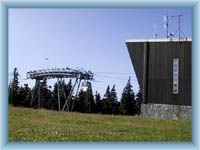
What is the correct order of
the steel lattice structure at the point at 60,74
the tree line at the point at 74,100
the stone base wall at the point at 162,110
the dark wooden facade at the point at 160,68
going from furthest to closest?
the stone base wall at the point at 162,110 < the dark wooden facade at the point at 160,68 < the tree line at the point at 74,100 < the steel lattice structure at the point at 60,74

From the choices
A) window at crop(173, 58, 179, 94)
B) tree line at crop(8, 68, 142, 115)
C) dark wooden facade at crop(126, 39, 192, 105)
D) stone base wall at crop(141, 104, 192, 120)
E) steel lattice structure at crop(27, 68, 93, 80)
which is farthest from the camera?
window at crop(173, 58, 179, 94)

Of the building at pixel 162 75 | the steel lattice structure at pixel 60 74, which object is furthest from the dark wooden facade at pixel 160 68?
the steel lattice structure at pixel 60 74

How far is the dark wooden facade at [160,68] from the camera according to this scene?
21.9 meters

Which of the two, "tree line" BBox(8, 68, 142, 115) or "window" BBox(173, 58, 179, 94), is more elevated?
"window" BBox(173, 58, 179, 94)

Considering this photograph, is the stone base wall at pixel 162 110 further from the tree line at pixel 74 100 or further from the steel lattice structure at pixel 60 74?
the steel lattice structure at pixel 60 74

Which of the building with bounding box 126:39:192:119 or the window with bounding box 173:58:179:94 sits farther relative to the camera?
the window with bounding box 173:58:179:94

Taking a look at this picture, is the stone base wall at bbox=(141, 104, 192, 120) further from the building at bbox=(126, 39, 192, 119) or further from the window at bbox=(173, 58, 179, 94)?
the window at bbox=(173, 58, 179, 94)

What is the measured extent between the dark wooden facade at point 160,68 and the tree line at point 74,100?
917mm

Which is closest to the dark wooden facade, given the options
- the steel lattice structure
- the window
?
the window

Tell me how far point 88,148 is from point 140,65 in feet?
53.4

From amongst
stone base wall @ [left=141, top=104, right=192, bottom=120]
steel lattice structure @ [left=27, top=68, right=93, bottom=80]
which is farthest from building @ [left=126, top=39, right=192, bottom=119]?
steel lattice structure @ [left=27, top=68, right=93, bottom=80]

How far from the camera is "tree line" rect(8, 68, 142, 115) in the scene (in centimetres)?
1880

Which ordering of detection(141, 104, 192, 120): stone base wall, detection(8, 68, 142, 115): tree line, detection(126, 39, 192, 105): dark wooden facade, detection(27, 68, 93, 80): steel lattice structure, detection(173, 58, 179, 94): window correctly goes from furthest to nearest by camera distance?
detection(173, 58, 179, 94): window
detection(141, 104, 192, 120): stone base wall
detection(126, 39, 192, 105): dark wooden facade
detection(8, 68, 142, 115): tree line
detection(27, 68, 93, 80): steel lattice structure

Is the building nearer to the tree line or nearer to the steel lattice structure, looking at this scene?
the tree line
